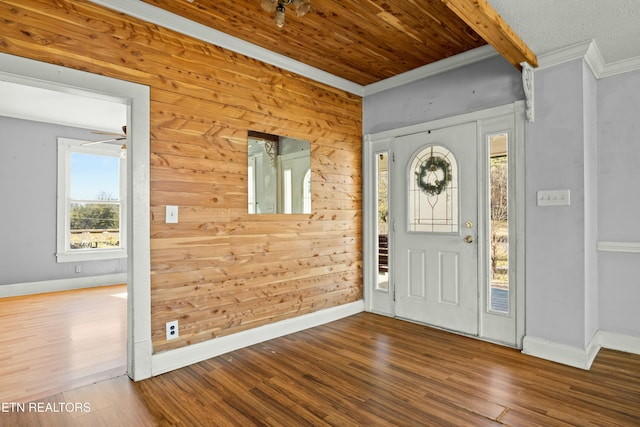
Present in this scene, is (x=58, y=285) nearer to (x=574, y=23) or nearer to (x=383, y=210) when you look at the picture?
(x=383, y=210)

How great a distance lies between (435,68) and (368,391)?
308 cm

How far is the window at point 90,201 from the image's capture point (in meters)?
5.89

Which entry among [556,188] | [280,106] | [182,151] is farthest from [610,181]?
[182,151]

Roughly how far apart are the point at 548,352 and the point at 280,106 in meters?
3.20

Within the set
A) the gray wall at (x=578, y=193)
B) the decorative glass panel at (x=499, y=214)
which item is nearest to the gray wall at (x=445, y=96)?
the gray wall at (x=578, y=193)

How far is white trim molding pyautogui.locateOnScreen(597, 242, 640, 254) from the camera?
10.0ft

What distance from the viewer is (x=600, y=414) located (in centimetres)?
213

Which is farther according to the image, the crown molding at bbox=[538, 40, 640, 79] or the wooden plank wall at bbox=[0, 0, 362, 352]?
the crown molding at bbox=[538, 40, 640, 79]

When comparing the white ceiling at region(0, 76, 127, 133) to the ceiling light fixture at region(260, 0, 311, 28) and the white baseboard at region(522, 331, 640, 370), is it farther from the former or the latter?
the white baseboard at region(522, 331, 640, 370)

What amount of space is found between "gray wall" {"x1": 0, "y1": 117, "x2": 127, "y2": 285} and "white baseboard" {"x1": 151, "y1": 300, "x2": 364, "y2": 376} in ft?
14.2

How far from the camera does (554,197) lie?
Answer: 292 cm

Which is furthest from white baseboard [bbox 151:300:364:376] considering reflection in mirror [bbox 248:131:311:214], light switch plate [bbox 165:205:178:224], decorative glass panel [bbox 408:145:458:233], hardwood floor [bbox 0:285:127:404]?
decorative glass panel [bbox 408:145:458:233]

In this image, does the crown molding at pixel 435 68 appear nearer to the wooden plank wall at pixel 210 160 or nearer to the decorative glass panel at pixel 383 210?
the wooden plank wall at pixel 210 160

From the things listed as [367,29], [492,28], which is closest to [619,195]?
[492,28]
